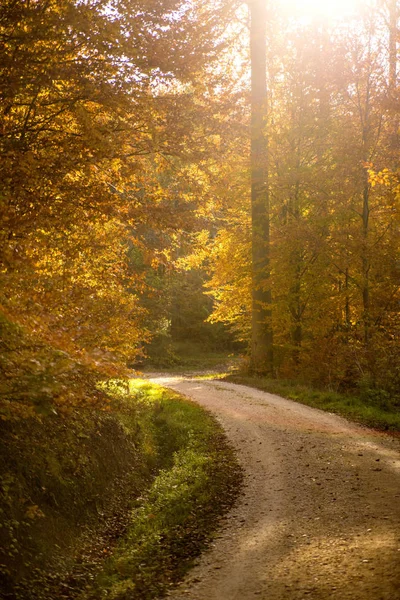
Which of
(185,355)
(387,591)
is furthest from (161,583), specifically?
(185,355)

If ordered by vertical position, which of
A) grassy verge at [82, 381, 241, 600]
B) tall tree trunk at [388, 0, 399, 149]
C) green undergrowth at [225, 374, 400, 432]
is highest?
tall tree trunk at [388, 0, 399, 149]

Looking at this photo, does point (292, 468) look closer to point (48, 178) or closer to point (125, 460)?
point (125, 460)

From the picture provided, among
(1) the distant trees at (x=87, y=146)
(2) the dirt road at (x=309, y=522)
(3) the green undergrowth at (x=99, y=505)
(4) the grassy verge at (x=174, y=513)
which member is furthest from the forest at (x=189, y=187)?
(2) the dirt road at (x=309, y=522)

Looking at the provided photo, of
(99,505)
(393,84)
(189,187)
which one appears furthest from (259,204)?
(99,505)

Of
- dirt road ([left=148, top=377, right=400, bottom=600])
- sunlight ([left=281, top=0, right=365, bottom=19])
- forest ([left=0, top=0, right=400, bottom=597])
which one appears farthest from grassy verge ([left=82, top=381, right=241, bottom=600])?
sunlight ([left=281, top=0, right=365, bottom=19])

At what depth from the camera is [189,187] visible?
37.9 feet

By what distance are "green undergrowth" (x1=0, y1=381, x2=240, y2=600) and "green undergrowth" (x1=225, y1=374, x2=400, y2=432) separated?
361 centimetres

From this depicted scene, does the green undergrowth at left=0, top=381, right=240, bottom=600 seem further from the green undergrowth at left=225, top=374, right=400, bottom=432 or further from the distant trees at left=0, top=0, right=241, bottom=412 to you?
the green undergrowth at left=225, top=374, right=400, bottom=432

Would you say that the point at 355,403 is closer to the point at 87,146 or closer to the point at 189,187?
the point at 189,187

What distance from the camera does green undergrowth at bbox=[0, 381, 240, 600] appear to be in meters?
6.35

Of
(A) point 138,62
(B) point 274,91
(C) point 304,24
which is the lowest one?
(A) point 138,62

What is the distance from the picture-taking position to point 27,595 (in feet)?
19.2

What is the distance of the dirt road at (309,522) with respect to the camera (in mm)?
5711

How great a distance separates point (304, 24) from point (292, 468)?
1881 centimetres
